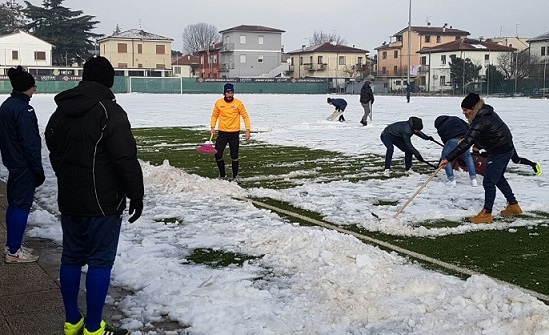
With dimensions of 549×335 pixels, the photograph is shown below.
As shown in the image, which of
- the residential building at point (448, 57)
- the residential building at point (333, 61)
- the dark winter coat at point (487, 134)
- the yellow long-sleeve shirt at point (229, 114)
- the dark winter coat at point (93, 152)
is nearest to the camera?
the dark winter coat at point (93, 152)

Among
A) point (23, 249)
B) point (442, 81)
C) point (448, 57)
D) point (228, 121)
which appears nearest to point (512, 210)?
point (228, 121)

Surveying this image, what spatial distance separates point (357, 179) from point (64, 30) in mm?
77565

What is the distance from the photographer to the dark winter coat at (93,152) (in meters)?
3.91

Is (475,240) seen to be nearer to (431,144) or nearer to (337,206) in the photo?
(337,206)

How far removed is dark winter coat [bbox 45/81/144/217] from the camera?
12.8 feet

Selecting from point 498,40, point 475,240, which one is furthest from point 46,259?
point 498,40

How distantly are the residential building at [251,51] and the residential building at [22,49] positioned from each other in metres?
27.7

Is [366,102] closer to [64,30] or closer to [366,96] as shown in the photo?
[366,96]

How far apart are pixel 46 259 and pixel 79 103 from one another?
9.69 ft

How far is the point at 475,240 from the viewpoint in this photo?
23.6ft

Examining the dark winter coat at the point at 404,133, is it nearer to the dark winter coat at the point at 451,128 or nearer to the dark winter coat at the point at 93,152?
the dark winter coat at the point at 451,128

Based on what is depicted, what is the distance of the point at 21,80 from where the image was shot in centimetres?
581

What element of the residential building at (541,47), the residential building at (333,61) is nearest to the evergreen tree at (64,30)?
the residential building at (333,61)

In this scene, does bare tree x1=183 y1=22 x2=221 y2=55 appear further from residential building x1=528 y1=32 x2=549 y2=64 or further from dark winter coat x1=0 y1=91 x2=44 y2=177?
dark winter coat x1=0 y1=91 x2=44 y2=177
